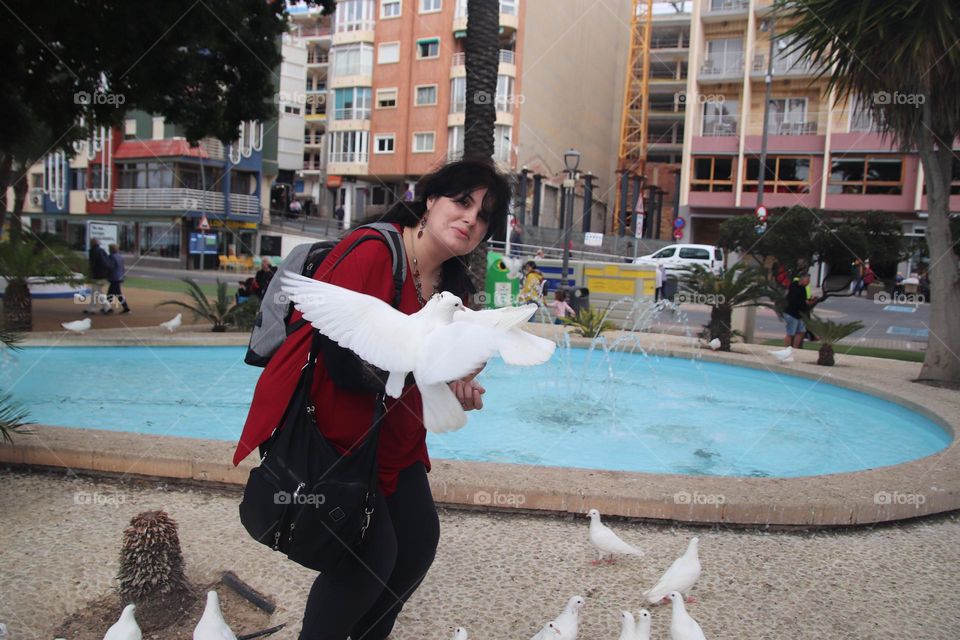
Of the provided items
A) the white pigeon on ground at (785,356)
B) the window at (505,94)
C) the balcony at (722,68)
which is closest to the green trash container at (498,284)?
the white pigeon on ground at (785,356)

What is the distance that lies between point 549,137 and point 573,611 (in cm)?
4085

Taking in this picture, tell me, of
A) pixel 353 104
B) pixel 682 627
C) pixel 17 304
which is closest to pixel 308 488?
pixel 682 627

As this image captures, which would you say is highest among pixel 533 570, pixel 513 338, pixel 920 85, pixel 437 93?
pixel 437 93

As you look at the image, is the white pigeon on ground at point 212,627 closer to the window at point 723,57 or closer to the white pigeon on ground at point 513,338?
the white pigeon on ground at point 513,338

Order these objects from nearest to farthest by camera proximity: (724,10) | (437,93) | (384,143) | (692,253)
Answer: (692,253) < (724,10) < (437,93) < (384,143)

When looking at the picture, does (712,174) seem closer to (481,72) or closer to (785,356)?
(785,356)

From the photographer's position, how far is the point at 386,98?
42.0m

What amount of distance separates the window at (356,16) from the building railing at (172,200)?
45.5ft

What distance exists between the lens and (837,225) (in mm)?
22734

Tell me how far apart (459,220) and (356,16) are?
45296 millimetres

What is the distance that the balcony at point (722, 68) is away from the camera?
3844 centimetres

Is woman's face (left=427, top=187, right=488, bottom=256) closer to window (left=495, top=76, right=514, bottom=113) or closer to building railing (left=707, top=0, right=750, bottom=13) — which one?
window (left=495, top=76, right=514, bottom=113)

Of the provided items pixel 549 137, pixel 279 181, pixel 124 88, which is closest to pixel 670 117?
pixel 549 137

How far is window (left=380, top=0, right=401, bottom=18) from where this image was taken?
135 ft
